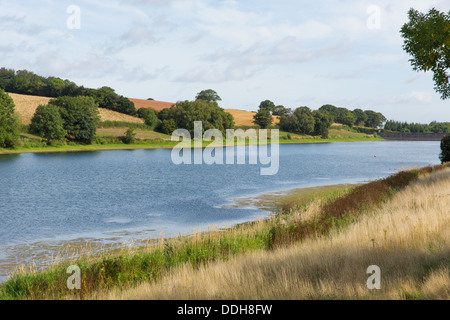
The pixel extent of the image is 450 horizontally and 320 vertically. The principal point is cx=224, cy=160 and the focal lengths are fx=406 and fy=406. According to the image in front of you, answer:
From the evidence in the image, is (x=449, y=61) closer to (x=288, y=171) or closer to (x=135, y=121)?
(x=288, y=171)

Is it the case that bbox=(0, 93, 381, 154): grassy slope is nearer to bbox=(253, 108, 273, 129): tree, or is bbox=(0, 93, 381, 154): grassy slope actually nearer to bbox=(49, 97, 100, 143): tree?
bbox=(49, 97, 100, 143): tree

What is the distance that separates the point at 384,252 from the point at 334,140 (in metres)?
159

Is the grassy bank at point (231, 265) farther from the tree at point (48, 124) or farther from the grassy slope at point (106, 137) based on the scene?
the tree at point (48, 124)

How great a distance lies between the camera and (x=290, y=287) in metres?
6.91

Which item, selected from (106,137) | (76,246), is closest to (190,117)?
(106,137)

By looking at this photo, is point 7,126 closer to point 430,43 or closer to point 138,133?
point 138,133

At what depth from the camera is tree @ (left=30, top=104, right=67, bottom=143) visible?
261ft

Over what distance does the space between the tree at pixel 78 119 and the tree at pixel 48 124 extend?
4209mm

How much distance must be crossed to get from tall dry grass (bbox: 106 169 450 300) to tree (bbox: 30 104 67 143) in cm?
7867

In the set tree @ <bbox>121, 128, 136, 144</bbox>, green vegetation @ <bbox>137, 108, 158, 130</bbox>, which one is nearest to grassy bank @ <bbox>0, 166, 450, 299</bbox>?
tree @ <bbox>121, 128, 136, 144</bbox>

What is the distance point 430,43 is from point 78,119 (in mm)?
77410

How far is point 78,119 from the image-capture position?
287 feet
